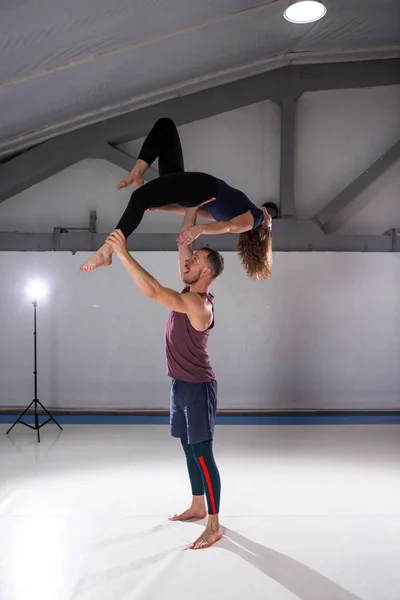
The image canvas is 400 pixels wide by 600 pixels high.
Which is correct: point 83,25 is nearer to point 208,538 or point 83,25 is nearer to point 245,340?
point 208,538

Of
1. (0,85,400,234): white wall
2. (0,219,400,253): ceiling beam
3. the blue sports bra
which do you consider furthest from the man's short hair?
(0,85,400,234): white wall

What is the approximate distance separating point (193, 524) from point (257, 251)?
5.82 feet

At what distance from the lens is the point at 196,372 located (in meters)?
3.29

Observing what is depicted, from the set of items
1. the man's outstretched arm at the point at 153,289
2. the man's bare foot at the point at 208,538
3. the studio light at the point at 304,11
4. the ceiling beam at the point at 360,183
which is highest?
the studio light at the point at 304,11

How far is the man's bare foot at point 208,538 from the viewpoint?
123 inches

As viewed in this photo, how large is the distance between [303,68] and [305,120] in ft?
1.92

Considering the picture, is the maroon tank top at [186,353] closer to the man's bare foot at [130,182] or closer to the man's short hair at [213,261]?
the man's short hair at [213,261]

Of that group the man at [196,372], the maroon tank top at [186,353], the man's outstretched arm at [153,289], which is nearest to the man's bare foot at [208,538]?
the man at [196,372]

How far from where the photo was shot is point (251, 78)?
21.3 feet

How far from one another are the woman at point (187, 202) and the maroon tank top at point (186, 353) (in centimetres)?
44

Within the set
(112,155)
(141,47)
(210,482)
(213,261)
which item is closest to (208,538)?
(210,482)

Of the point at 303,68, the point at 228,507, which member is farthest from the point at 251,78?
the point at 228,507

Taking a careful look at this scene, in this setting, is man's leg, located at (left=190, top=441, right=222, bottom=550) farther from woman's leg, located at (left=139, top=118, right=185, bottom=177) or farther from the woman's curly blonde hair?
woman's leg, located at (left=139, top=118, right=185, bottom=177)

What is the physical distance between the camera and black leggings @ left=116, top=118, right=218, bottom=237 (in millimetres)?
2793
